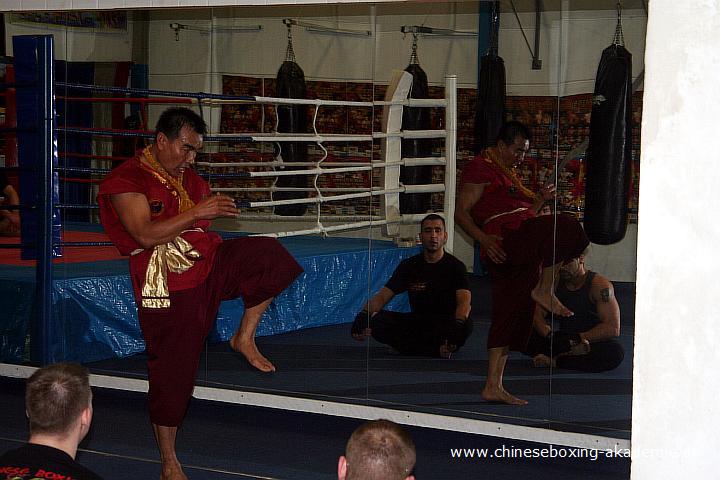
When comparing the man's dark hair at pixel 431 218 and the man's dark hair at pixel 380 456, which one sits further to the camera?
the man's dark hair at pixel 431 218

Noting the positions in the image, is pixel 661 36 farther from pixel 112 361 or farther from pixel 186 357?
pixel 112 361

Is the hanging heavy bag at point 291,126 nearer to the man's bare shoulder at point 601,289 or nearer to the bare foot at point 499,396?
the bare foot at point 499,396

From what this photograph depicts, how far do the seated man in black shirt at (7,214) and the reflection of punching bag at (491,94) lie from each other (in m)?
3.02

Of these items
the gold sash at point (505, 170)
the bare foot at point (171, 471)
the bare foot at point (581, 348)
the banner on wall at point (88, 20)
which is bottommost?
the bare foot at point (171, 471)

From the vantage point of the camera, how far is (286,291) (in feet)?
15.5

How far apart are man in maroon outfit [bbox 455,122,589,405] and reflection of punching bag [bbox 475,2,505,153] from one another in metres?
0.05

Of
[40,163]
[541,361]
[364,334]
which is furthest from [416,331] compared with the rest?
[40,163]

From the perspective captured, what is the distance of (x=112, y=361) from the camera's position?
5.18 metres

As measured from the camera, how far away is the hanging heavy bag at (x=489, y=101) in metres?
4.08

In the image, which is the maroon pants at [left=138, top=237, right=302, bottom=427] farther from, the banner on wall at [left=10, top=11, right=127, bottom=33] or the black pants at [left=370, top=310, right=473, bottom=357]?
the banner on wall at [left=10, top=11, right=127, bottom=33]

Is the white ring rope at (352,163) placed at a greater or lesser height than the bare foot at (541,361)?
greater

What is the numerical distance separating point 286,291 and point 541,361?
1.30 m

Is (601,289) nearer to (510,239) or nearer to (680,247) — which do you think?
(510,239)

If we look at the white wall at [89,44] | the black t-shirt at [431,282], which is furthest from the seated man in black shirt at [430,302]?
the white wall at [89,44]
